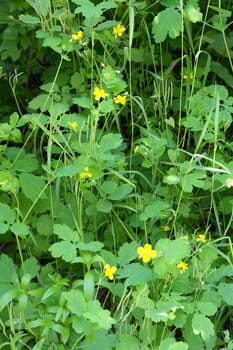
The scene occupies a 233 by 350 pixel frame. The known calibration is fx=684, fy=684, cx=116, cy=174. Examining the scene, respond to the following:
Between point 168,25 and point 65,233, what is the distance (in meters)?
0.85

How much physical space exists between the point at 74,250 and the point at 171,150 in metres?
0.55

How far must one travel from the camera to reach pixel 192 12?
2389mm

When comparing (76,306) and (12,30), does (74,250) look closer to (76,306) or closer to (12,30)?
(76,306)

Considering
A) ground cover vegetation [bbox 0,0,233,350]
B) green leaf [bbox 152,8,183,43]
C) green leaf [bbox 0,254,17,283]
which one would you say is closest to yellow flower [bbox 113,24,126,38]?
ground cover vegetation [bbox 0,0,233,350]

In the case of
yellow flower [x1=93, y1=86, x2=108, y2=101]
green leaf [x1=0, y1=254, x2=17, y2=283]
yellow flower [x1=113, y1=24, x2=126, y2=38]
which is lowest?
green leaf [x1=0, y1=254, x2=17, y2=283]

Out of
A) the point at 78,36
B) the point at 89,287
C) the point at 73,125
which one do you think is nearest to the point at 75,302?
the point at 89,287

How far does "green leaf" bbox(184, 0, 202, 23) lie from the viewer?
2.38 m

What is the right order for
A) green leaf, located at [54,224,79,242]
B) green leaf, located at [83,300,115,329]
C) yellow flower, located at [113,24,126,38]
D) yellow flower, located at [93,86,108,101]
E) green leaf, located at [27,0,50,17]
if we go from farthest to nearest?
yellow flower, located at [113,24,126,38], green leaf, located at [27,0,50,17], yellow flower, located at [93,86,108,101], green leaf, located at [54,224,79,242], green leaf, located at [83,300,115,329]

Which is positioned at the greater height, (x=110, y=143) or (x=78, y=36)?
(x=78, y=36)

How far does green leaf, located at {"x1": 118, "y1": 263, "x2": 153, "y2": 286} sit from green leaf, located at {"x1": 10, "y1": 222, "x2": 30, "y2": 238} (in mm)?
300

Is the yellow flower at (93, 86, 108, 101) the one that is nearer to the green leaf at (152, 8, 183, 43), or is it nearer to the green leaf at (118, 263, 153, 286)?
the green leaf at (152, 8, 183, 43)

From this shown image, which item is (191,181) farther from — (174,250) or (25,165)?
(25,165)

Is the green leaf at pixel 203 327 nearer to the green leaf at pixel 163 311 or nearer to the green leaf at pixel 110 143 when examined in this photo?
the green leaf at pixel 163 311

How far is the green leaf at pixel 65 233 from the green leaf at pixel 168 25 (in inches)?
31.1
